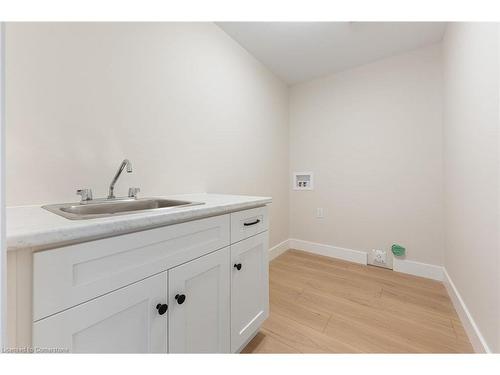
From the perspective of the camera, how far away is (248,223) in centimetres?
107

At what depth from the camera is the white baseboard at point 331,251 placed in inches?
88.7

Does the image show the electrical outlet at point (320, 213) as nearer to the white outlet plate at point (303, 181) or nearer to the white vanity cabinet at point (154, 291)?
the white outlet plate at point (303, 181)

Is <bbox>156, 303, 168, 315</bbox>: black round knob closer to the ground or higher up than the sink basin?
closer to the ground

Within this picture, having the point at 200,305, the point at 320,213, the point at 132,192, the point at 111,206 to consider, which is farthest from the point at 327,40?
the point at 200,305

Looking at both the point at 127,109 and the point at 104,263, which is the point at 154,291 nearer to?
the point at 104,263

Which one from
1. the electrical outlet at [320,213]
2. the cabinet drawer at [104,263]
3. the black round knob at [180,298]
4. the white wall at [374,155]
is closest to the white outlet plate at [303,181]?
the white wall at [374,155]

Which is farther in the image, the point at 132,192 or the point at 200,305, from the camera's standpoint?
the point at 132,192

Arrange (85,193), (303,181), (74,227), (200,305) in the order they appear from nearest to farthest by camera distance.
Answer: (74,227) → (200,305) → (85,193) → (303,181)

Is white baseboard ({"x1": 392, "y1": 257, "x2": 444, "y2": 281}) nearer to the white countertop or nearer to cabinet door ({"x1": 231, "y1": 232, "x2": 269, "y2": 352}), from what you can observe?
cabinet door ({"x1": 231, "y1": 232, "x2": 269, "y2": 352})

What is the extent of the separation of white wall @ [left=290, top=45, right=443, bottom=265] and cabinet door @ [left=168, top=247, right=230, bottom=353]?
1.84m

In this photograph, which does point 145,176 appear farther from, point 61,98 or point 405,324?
point 405,324

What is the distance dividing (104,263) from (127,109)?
35.9 inches

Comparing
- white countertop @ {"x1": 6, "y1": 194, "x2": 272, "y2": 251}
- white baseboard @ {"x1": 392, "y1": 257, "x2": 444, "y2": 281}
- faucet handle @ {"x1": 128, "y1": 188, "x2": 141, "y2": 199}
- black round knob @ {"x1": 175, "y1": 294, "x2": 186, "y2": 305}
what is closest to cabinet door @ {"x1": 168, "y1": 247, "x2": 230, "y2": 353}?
black round knob @ {"x1": 175, "y1": 294, "x2": 186, "y2": 305}

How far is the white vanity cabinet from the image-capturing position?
0.48m
